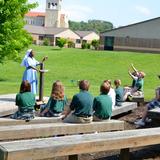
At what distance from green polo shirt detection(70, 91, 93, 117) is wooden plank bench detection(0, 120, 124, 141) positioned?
0.83 feet

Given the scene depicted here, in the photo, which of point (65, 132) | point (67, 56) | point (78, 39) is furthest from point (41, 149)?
point (78, 39)

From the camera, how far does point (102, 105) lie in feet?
32.3

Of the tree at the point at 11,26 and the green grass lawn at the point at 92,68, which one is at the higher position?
the tree at the point at 11,26

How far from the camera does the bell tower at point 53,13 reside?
16382 centimetres

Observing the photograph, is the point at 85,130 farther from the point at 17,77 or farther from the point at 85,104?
the point at 17,77

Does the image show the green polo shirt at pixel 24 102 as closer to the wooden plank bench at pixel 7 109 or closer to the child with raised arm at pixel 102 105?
the child with raised arm at pixel 102 105

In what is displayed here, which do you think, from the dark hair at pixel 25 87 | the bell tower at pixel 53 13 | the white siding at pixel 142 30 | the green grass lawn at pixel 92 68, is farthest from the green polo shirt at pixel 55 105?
the bell tower at pixel 53 13

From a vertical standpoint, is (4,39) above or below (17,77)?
above

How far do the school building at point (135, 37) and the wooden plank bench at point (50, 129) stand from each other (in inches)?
2409

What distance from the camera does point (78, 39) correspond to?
127688 mm

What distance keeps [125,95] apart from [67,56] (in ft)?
122

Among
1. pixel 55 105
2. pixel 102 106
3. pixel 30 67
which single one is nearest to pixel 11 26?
pixel 30 67

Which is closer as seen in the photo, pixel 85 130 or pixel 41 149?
pixel 41 149

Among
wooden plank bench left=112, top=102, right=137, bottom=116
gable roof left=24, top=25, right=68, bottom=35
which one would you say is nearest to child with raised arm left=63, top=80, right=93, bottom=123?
wooden plank bench left=112, top=102, right=137, bottom=116
